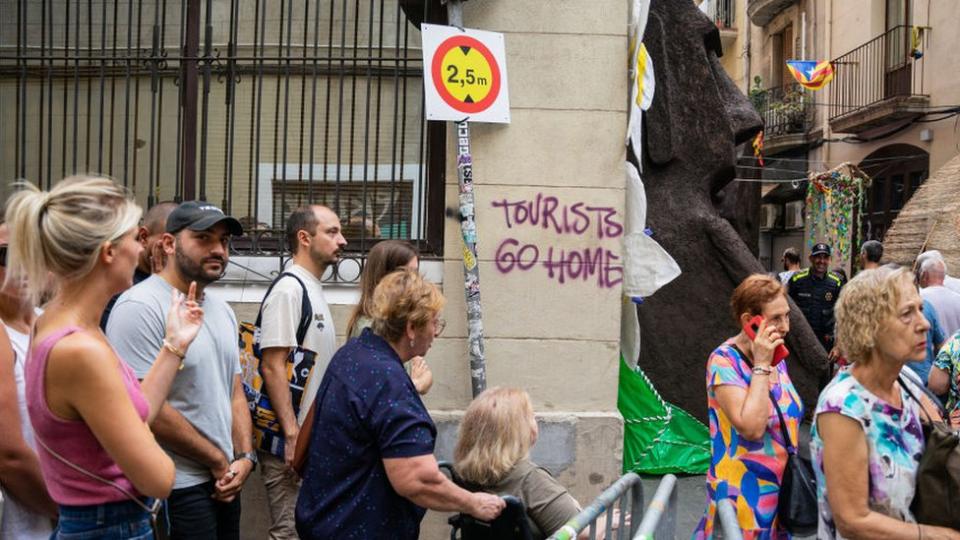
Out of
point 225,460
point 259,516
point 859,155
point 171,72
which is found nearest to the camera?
point 225,460

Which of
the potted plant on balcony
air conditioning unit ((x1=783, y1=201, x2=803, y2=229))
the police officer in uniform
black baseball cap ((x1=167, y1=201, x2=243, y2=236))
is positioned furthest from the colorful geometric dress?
air conditioning unit ((x1=783, y1=201, x2=803, y2=229))

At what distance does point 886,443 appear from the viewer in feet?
10.8

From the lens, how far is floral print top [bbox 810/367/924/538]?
330 cm

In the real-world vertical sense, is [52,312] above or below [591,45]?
below

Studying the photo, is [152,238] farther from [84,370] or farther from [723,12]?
[723,12]

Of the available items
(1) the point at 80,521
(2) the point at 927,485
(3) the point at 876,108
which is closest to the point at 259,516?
(1) the point at 80,521

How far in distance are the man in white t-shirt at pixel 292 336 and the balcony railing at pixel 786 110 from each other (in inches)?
929

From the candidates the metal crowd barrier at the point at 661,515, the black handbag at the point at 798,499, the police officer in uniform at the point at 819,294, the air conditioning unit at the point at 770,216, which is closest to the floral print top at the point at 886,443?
the metal crowd barrier at the point at 661,515

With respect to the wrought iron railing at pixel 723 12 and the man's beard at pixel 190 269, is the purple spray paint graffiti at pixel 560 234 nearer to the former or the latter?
the man's beard at pixel 190 269

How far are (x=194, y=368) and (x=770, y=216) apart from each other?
93.0ft

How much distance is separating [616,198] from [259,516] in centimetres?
271

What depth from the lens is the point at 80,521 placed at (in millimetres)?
2846

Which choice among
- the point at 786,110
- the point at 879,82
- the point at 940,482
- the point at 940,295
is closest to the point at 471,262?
the point at 940,482

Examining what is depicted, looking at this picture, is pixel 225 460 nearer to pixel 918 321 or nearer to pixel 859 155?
pixel 918 321
